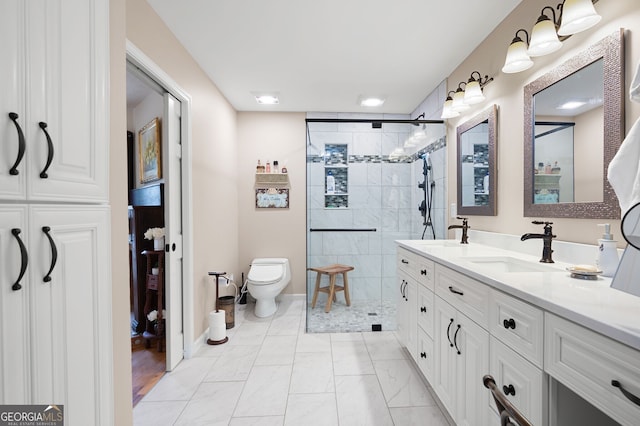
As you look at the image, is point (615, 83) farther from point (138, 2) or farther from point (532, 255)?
point (138, 2)

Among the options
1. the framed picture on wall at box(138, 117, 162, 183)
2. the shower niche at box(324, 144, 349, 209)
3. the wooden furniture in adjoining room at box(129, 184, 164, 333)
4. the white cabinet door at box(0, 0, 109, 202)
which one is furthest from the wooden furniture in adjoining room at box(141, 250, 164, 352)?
the shower niche at box(324, 144, 349, 209)

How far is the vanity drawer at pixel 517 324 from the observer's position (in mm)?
869

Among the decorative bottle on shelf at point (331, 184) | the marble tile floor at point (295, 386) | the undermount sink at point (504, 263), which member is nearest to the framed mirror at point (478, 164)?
the undermount sink at point (504, 263)

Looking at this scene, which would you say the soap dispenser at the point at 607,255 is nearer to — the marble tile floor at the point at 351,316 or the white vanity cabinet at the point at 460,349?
the white vanity cabinet at the point at 460,349

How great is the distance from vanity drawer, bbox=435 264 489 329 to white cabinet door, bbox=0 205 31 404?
4.99 feet

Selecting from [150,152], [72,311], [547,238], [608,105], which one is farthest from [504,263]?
[150,152]

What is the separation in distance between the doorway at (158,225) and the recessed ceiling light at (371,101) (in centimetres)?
191

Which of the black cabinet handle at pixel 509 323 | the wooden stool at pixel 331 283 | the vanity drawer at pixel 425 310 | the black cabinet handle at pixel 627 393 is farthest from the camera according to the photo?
the wooden stool at pixel 331 283

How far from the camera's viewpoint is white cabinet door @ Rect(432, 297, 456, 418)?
1.41m

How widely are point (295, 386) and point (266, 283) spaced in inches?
48.4

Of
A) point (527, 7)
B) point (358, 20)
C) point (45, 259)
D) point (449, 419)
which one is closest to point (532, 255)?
point (449, 419)

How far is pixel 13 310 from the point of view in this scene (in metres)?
0.68

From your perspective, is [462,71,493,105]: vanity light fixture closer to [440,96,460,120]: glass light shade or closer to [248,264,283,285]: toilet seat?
[440,96,460,120]: glass light shade

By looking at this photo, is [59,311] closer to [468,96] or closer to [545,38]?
[545,38]
